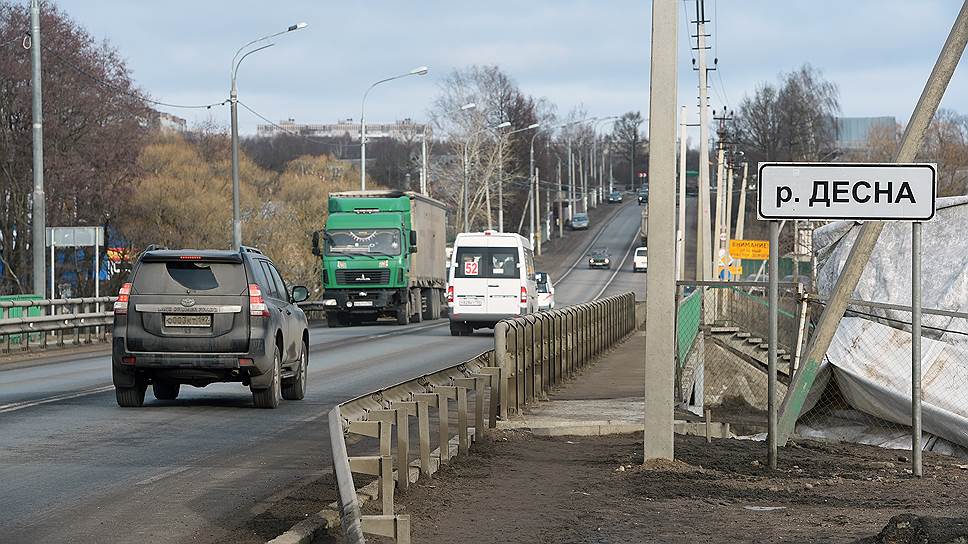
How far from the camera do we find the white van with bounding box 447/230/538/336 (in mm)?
37156

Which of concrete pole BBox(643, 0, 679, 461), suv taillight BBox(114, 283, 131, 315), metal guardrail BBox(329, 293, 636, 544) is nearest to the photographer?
metal guardrail BBox(329, 293, 636, 544)

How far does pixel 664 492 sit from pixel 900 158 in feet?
13.9

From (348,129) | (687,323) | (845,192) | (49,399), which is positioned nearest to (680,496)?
(845,192)

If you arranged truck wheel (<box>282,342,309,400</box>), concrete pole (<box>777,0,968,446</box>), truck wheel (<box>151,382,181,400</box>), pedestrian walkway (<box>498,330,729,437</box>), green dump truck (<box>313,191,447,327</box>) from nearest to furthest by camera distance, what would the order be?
1. concrete pole (<box>777,0,968,446</box>)
2. pedestrian walkway (<box>498,330,729,437</box>)
3. truck wheel (<box>151,382,181,400</box>)
4. truck wheel (<box>282,342,309,400</box>)
5. green dump truck (<box>313,191,447,327</box>)

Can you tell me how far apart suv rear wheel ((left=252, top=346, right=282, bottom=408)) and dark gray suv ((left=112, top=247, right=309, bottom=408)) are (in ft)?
0.07

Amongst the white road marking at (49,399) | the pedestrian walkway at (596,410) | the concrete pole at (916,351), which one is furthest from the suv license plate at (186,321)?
the concrete pole at (916,351)

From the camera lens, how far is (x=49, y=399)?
17.0 m

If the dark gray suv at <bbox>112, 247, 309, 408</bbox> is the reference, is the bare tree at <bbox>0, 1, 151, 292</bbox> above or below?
above

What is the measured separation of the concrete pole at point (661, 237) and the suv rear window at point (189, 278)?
593cm

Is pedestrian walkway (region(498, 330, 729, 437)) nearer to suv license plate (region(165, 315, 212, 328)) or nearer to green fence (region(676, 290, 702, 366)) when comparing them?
green fence (region(676, 290, 702, 366))

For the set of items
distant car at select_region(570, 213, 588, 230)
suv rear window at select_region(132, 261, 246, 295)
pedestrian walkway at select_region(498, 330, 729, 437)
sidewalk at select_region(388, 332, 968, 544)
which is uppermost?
distant car at select_region(570, 213, 588, 230)

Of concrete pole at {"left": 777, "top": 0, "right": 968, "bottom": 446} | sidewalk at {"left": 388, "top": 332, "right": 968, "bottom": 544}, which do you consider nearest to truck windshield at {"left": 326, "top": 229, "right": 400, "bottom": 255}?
sidewalk at {"left": 388, "top": 332, "right": 968, "bottom": 544}

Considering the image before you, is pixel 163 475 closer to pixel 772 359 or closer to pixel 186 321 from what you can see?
pixel 772 359

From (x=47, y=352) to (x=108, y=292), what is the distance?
21.0 m
